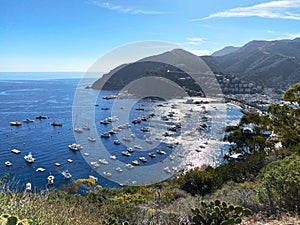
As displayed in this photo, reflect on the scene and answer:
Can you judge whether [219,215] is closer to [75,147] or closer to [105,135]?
[75,147]

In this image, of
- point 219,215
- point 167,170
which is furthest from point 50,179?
point 219,215

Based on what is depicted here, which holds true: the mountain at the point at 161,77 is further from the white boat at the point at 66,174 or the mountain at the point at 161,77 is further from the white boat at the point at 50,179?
the white boat at the point at 50,179

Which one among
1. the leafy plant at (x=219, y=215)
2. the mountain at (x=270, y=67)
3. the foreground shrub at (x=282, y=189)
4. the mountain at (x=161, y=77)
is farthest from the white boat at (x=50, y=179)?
the mountain at (x=270, y=67)

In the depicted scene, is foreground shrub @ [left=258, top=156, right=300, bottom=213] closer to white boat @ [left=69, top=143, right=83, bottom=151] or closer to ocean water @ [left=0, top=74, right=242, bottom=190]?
ocean water @ [left=0, top=74, right=242, bottom=190]

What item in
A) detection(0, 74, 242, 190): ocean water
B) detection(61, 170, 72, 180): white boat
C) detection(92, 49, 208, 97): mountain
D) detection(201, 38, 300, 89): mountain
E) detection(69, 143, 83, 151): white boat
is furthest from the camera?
detection(201, 38, 300, 89): mountain

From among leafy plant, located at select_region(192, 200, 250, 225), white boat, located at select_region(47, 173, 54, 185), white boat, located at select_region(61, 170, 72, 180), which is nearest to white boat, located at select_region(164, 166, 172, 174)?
white boat, located at select_region(61, 170, 72, 180)

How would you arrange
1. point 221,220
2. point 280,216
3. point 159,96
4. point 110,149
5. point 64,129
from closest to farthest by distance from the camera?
point 221,220
point 280,216
point 110,149
point 64,129
point 159,96

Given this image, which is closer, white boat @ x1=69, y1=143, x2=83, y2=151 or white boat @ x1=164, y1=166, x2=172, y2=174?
white boat @ x1=164, y1=166, x2=172, y2=174

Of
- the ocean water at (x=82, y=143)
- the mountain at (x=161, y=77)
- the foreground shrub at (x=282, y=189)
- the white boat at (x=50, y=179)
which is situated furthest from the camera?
the mountain at (x=161, y=77)

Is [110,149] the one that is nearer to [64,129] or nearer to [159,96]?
[64,129]

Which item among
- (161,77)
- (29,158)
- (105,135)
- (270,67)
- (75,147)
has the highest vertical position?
(270,67)

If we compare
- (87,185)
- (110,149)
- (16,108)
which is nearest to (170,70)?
(16,108)
